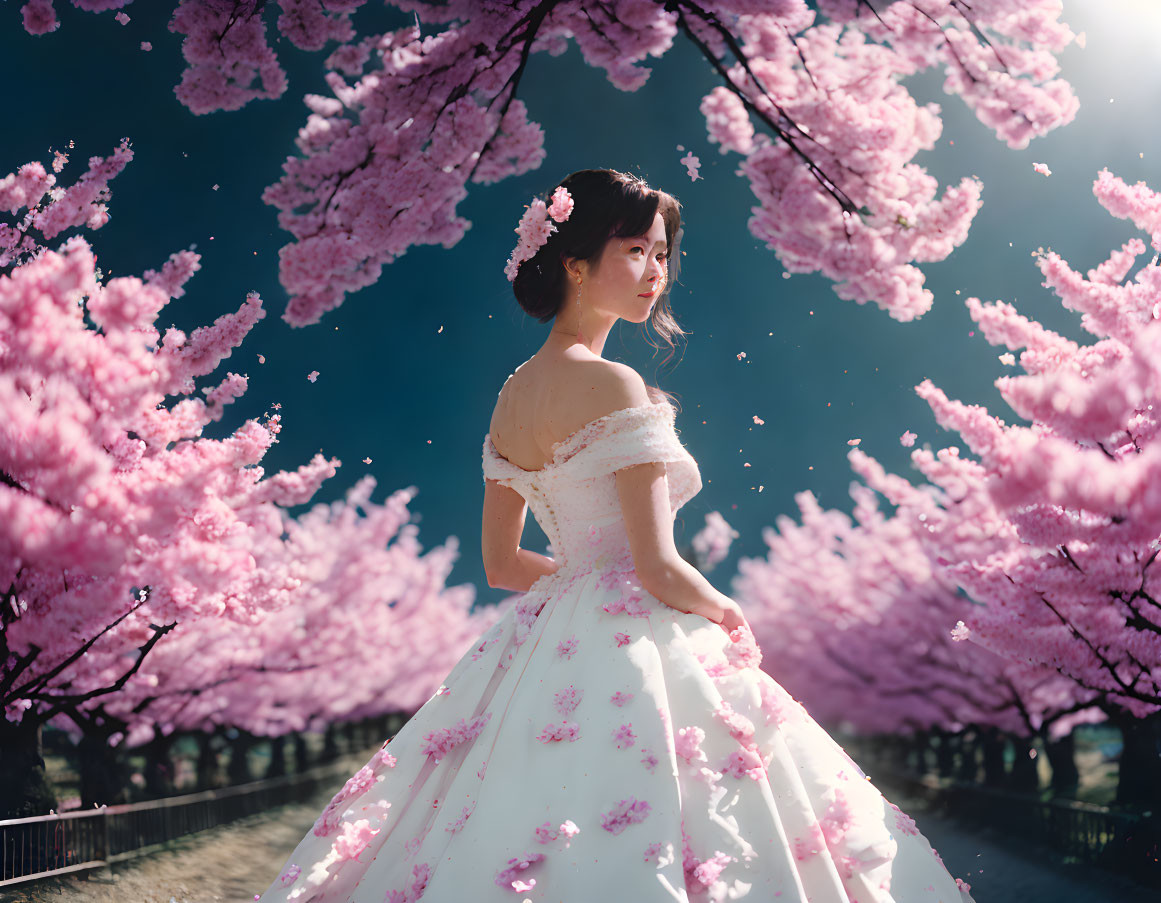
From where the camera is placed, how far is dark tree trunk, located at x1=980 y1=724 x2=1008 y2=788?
9.75 m

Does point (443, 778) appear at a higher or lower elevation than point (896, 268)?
lower

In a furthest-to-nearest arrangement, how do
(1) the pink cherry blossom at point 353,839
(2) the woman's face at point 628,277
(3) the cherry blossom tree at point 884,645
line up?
(3) the cherry blossom tree at point 884,645 → (2) the woman's face at point 628,277 → (1) the pink cherry blossom at point 353,839

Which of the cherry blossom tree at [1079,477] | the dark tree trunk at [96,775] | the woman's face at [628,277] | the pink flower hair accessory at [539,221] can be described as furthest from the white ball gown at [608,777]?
the dark tree trunk at [96,775]

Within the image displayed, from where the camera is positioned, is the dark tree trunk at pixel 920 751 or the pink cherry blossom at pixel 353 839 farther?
the dark tree trunk at pixel 920 751

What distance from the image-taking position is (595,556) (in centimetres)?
198

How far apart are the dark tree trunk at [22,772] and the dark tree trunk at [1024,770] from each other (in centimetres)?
875

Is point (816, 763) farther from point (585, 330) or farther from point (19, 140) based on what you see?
point (19, 140)

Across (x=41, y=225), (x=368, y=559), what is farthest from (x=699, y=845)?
A: (x=368, y=559)

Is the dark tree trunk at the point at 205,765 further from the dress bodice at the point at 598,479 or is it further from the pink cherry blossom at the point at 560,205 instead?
the pink cherry blossom at the point at 560,205

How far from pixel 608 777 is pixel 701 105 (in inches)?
148

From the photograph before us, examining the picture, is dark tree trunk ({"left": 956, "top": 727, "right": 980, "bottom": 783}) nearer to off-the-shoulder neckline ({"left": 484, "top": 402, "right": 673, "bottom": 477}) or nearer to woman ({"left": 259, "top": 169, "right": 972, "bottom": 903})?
woman ({"left": 259, "top": 169, "right": 972, "bottom": 903})

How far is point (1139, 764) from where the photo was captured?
5934 millimetres

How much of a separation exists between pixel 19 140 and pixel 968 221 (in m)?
4.42

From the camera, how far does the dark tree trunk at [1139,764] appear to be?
5.20m
